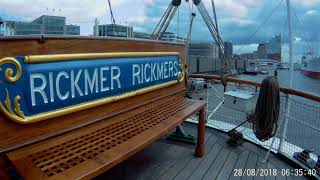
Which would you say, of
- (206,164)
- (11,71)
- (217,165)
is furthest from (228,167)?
(11,71)

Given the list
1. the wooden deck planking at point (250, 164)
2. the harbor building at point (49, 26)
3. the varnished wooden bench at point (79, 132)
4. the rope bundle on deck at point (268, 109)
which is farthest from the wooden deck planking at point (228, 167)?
the harbor building at point (49, 26)

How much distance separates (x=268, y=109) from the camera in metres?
3.63

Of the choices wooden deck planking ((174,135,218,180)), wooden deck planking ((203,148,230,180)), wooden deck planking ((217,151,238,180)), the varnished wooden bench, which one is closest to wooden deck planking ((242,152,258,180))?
wooden deck planking ((217,151,238,180))

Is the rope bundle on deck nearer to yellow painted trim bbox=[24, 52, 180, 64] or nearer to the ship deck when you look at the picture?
the ship deck

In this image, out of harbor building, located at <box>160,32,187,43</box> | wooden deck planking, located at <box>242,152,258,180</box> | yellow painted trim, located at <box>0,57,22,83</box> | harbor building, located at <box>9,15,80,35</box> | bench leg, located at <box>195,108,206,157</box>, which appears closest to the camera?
yellow painted trim, located at <box>0,57,22,83</box>

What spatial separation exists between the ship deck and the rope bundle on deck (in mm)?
336

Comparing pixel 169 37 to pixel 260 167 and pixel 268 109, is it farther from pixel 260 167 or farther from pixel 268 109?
pixel 260 167

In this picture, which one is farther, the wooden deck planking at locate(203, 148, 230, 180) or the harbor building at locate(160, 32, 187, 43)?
the harbor building at locate(160, 32, 187, 43)

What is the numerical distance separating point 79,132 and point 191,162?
1663mm

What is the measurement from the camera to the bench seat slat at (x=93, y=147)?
1.70 m

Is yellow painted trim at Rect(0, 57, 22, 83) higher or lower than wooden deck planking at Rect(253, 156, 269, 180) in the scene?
higher

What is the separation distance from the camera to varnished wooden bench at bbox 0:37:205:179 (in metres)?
1.67

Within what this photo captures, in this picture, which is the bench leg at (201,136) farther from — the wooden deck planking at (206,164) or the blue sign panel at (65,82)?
the blue sign panel at (65,82)

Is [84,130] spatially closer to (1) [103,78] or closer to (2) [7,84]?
(1) [103,78]
